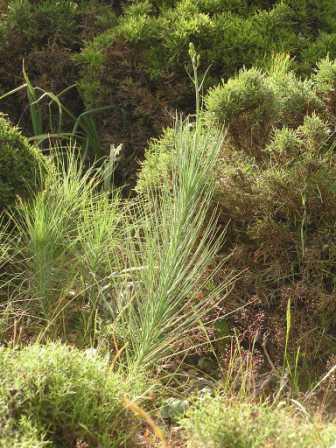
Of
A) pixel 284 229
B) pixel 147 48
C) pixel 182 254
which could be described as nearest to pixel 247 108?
pixel 284 229

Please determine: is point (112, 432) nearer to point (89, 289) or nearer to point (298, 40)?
point (89, 289)

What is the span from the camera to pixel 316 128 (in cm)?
437

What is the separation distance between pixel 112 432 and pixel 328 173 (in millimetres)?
1782

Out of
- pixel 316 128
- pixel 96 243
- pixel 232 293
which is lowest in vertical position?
pixel 232 293

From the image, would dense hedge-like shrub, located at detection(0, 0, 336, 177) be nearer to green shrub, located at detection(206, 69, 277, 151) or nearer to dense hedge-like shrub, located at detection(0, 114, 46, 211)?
green shrub, located at detection(206, 69, 277, 151)

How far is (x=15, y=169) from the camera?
468cm

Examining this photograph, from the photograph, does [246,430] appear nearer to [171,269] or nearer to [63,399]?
[63,399]

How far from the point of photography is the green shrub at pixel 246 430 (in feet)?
10.0

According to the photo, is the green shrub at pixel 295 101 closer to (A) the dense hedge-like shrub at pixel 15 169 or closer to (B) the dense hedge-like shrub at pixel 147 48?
(B) the dense hedge-like shrub at pixel 147 48

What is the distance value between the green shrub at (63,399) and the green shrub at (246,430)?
28 cm

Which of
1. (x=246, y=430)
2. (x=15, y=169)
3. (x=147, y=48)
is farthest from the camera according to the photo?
(x=147, y=48)

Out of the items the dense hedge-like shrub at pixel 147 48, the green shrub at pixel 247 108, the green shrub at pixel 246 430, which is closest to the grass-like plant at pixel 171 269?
the green shrub at pixel 246 430

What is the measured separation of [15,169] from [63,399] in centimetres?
182

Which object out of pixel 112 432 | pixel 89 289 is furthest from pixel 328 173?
pixel 112 432
